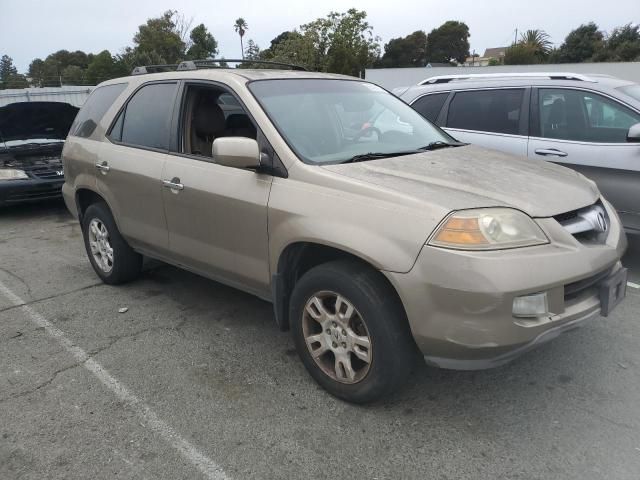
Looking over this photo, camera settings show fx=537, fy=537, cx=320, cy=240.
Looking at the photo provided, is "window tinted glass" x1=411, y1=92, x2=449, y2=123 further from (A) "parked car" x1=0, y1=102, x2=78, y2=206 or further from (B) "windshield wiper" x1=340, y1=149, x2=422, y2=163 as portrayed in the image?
(A) "parked car" x1=0, y1=102, x2=78, y2=206

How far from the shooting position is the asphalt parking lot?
2.49 meters

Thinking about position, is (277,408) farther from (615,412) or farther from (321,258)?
(615,412)

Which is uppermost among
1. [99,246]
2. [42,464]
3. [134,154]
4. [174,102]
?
[174,102]

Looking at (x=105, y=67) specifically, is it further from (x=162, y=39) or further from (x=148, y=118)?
(x=148, y=118)

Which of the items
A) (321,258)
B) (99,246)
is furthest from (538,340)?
(99,246)

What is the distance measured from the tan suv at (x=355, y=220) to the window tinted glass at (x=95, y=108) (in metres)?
0.26

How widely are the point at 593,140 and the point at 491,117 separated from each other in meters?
1.03

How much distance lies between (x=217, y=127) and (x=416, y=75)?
27461 millimetres

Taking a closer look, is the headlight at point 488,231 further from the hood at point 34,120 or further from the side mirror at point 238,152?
the hood at point 34,120

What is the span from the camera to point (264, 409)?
9.61ft

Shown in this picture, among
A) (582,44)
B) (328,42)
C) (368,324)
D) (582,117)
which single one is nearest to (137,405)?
(368,324)

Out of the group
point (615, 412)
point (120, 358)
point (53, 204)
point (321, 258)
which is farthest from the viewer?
point (53, 204)

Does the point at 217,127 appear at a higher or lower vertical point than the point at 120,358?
higher

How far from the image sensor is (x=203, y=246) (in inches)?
143
